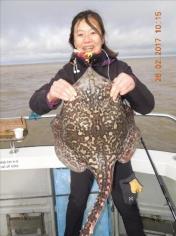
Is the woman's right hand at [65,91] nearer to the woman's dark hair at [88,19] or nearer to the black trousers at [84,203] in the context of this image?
the woman's dark hair at [88,19]

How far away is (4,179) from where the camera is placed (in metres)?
4.68

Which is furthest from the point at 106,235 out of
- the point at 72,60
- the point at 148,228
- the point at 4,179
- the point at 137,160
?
the point at 72,60

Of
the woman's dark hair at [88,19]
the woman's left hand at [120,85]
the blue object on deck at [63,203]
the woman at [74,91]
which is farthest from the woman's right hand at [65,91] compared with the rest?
the blue object on deck at [63,203]

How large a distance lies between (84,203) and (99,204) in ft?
2.80

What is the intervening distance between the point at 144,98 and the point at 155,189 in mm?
1957

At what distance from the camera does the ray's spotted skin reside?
7.64ft

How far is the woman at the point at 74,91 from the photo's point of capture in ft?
8.03

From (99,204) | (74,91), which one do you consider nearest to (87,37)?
(74,91)

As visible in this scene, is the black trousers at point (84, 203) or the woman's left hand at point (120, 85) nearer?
the woman's left hand at point (120, 85)

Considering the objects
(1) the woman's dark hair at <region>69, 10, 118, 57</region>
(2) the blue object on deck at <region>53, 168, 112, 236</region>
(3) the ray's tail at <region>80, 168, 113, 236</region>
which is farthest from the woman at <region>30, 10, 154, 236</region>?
(2) the blue object on deck at <region>53, 168, 112, 236</region>

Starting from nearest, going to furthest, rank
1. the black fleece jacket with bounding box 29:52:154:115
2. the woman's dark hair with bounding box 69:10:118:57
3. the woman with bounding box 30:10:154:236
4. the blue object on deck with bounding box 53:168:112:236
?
the woman with bounding box 30:10:154:236, the black fleece jacket with bounding box 29:52:154:115, the woman's dark hair with bounding box 69:10:118:57, the blue object on deck with bounding box 53:168:112:236

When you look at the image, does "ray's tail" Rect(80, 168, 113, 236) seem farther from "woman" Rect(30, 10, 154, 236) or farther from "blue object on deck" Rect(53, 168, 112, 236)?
"blue object on deck" Rect(53, 168, 112, 236)

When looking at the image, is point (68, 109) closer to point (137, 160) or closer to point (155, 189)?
point (137, 160)

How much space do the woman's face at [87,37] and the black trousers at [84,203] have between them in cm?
95
